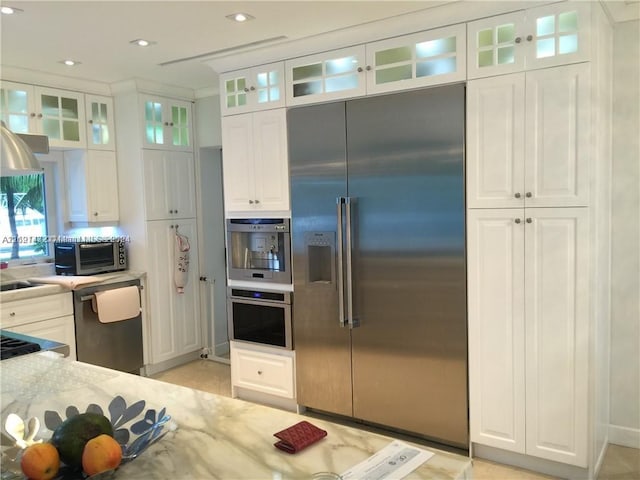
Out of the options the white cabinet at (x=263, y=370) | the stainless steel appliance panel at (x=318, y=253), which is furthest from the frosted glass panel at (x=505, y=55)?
the white cabinet at (x=263, y=370)

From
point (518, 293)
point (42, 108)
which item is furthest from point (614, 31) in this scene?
point (42, 108)

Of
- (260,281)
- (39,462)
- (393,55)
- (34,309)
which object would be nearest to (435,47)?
(393,55)

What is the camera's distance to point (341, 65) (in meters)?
3.38

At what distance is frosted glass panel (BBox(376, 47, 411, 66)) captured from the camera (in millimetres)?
3129

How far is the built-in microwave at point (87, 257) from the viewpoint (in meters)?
4.25

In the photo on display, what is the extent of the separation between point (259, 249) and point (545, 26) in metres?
2.26

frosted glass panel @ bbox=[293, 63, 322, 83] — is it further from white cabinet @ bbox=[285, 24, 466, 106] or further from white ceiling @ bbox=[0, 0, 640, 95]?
white ceiling @ bbox=[0, 0, 640, 95]

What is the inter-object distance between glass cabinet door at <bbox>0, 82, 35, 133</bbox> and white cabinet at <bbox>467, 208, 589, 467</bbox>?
3.26 m

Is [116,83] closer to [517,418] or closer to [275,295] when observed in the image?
[275,295]

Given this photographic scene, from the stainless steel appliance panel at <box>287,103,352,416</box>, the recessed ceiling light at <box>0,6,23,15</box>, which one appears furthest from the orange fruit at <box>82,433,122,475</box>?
the recessed ceiling light at <box>0,6,23,15</box>

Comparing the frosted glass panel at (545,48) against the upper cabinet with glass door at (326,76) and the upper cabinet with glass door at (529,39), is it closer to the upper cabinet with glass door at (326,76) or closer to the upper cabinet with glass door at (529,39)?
the upper cabinet with glass door at (529,39)

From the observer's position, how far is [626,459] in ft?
10.1

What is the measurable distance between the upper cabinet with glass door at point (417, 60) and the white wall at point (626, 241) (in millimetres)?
980

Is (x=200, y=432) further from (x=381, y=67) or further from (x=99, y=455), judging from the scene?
(x=381, y=67)
